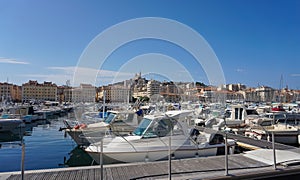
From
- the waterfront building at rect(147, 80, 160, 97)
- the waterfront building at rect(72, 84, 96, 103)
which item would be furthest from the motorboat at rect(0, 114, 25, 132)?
the waterfront building at rect(147, 80, 160, 97)

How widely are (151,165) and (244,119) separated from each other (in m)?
18.1

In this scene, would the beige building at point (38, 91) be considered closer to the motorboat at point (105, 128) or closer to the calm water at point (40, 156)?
the motorboat at point (105, 128)

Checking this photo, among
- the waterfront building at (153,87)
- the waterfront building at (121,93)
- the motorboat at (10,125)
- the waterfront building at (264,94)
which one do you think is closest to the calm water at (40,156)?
the waterfront building at (153,87)

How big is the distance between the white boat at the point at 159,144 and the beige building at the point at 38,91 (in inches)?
3685

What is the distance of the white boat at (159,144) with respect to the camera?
29.2 ft

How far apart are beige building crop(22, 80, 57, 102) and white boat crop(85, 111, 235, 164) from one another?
93.6 meters

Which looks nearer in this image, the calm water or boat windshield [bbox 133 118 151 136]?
boat windshield [bbox 133 118 151 136]

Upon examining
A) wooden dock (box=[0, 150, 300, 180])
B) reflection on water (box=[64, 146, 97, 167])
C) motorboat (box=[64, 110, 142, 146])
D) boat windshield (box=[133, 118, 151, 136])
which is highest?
boat windshield (box=[133, 118, 151, 136])

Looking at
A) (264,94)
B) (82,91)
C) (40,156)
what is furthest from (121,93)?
(264,94)

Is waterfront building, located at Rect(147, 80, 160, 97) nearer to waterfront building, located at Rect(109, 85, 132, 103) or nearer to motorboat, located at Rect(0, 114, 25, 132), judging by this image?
waterfront building, located at Rect(109, 85, 132, 103)

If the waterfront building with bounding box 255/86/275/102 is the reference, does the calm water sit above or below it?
below

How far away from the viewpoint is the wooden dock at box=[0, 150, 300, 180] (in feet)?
18.0

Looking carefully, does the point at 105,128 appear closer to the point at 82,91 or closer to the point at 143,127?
the point at 82,91

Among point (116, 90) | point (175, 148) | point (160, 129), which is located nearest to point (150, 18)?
point (160, 129)
